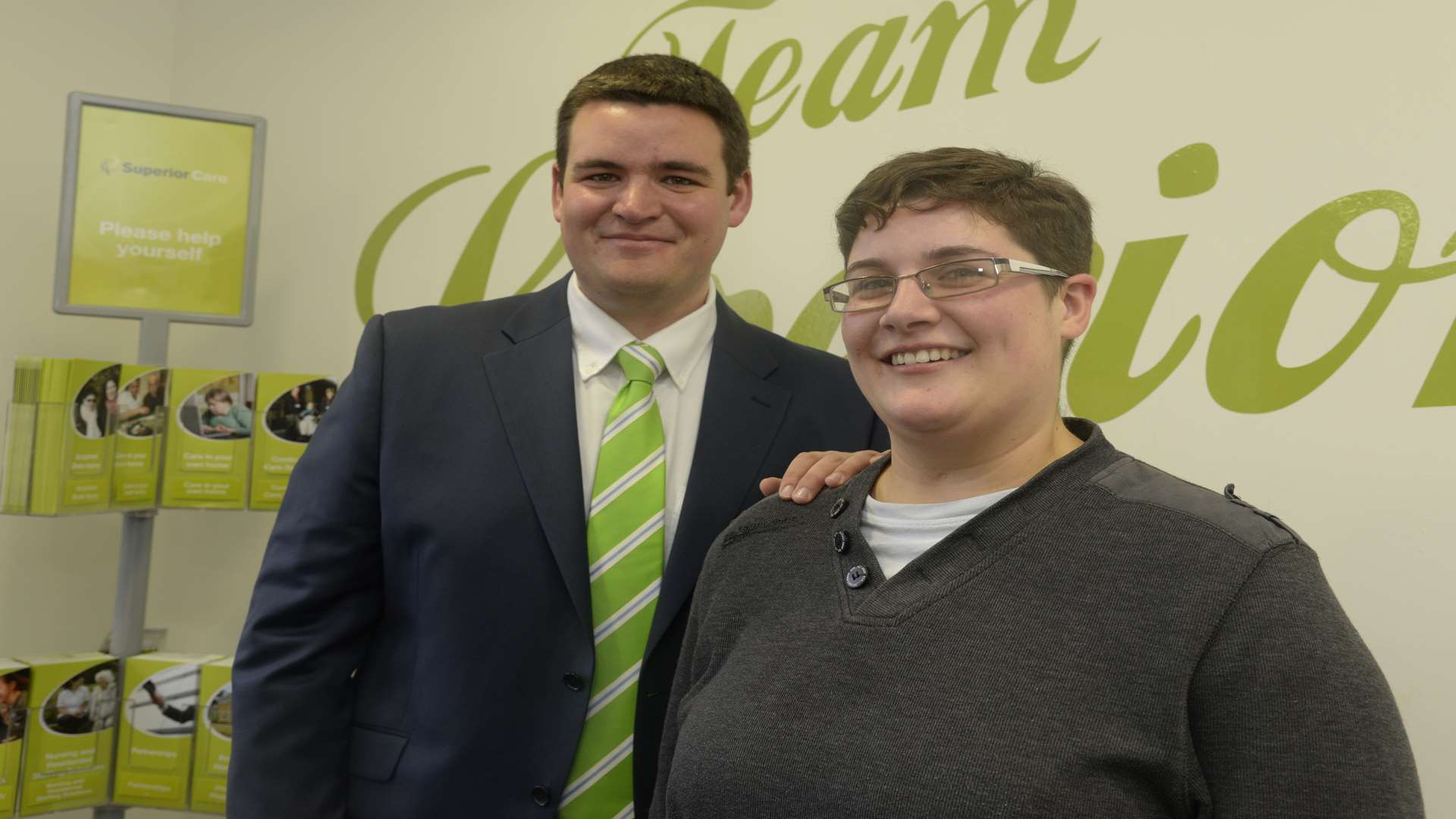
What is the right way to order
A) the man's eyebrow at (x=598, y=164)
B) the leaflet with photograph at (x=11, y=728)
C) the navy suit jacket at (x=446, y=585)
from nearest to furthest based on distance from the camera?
the navy suit jacket at (x=446, y=585) → the man's eyebrow at (x=598, y=164) → the leaflet with photograph at (x=11, y=728)

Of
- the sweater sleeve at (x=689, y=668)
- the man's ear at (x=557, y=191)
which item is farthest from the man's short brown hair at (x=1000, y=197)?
the man's ear at (x=557, y=191)

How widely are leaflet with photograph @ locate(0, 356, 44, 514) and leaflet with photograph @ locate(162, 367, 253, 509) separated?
0.32 meters

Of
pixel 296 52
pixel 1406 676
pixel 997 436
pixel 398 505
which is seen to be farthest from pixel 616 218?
pixel 296 52

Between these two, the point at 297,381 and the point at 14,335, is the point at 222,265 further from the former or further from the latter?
the point at 14,335

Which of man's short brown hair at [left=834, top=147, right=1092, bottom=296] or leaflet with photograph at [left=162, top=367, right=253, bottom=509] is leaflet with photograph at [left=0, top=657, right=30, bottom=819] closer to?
leaflet with photograph at [left=162, top=367, right=253, bottom=509]

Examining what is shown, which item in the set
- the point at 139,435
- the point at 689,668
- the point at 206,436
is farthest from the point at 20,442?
the point at 689,668

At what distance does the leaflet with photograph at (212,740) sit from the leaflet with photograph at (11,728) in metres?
0.40

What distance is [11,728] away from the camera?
3.10 metres

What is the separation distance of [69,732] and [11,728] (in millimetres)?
134

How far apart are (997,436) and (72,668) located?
2719mm

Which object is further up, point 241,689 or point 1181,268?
point 1181,268

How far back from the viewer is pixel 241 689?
1.92 meters

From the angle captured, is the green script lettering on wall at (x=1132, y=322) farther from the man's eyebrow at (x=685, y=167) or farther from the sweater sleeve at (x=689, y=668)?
the sweater sleeve at (x=689, y=668)

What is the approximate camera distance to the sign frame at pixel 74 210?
3.28 m
